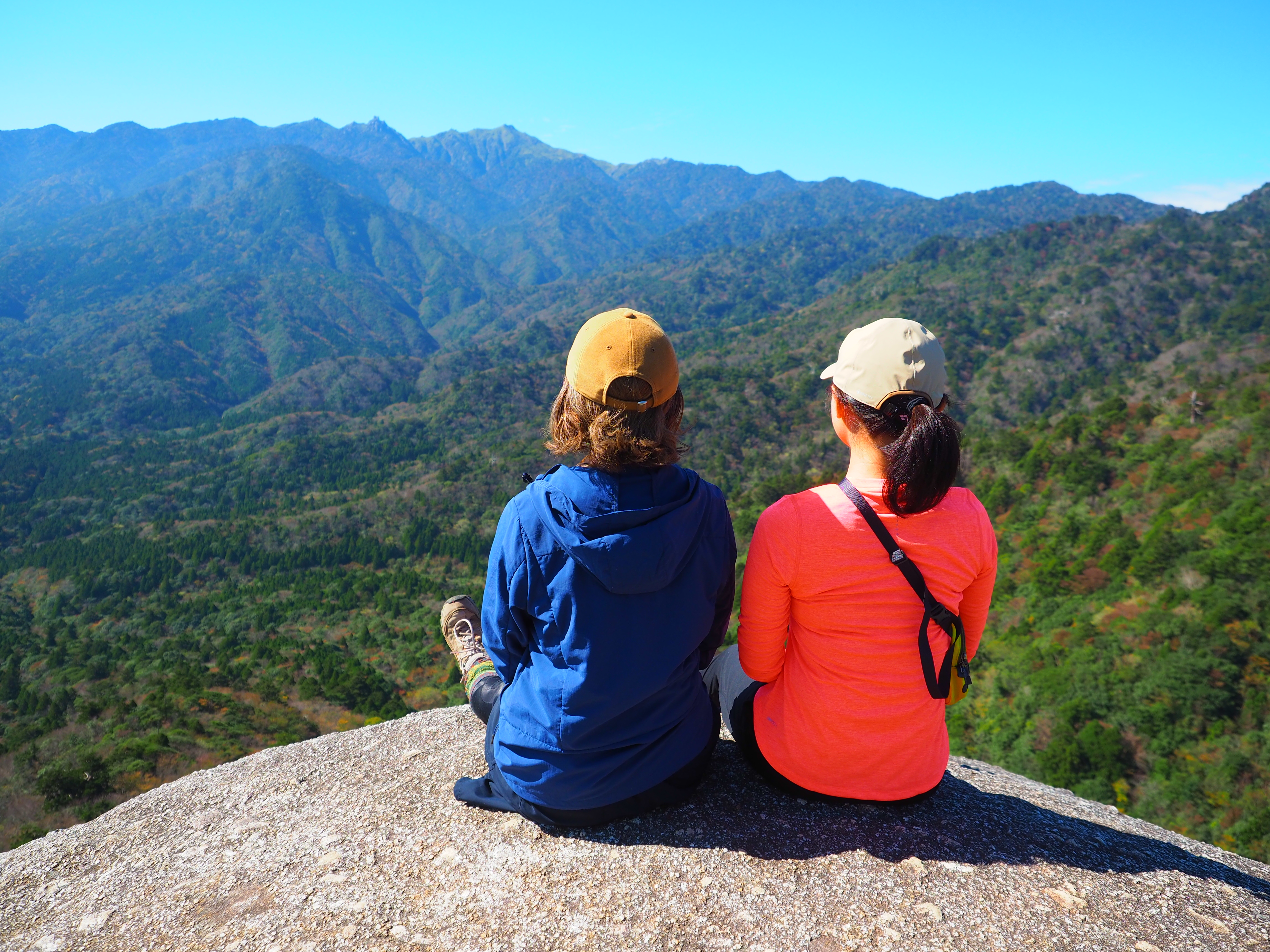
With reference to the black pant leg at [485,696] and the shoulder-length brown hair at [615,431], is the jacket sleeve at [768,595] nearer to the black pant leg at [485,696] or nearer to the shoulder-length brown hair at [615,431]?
the shoulder-length brown hair at [615,431]

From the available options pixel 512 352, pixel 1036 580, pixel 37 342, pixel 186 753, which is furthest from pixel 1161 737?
pixel 37 342

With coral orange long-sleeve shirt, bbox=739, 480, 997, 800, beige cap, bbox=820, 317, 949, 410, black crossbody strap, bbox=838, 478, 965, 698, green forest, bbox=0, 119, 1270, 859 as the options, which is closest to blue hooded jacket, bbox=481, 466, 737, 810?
coral orange long-sleeve shirt, bbox=739, 480, 997, 800

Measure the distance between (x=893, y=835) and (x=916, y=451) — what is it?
6.30 ft

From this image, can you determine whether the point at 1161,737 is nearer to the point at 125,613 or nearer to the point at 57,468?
the point at 125,613

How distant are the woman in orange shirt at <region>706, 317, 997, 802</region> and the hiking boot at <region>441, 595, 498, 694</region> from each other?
1.68 meters

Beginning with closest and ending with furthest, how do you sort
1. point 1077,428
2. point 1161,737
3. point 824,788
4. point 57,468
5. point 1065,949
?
1. point 1065,949
2. point 824,788
3. point 1161,737
4. point 1077,428
5. point 57,468

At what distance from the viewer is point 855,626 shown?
8.38 ft

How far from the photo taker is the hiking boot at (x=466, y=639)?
3766 millimetres

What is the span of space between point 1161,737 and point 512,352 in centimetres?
14701

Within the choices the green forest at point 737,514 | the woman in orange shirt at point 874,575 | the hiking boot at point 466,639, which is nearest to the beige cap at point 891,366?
the woman in orange shirt at point 874,575

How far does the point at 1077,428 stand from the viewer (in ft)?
112

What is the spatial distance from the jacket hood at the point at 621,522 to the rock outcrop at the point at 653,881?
134cm

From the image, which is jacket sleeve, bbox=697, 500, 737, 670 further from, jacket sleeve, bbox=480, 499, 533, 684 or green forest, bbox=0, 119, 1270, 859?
jacket sleeve, bbox=480, 499, 533, 684

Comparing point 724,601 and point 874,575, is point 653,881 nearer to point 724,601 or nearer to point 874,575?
point 724,601
